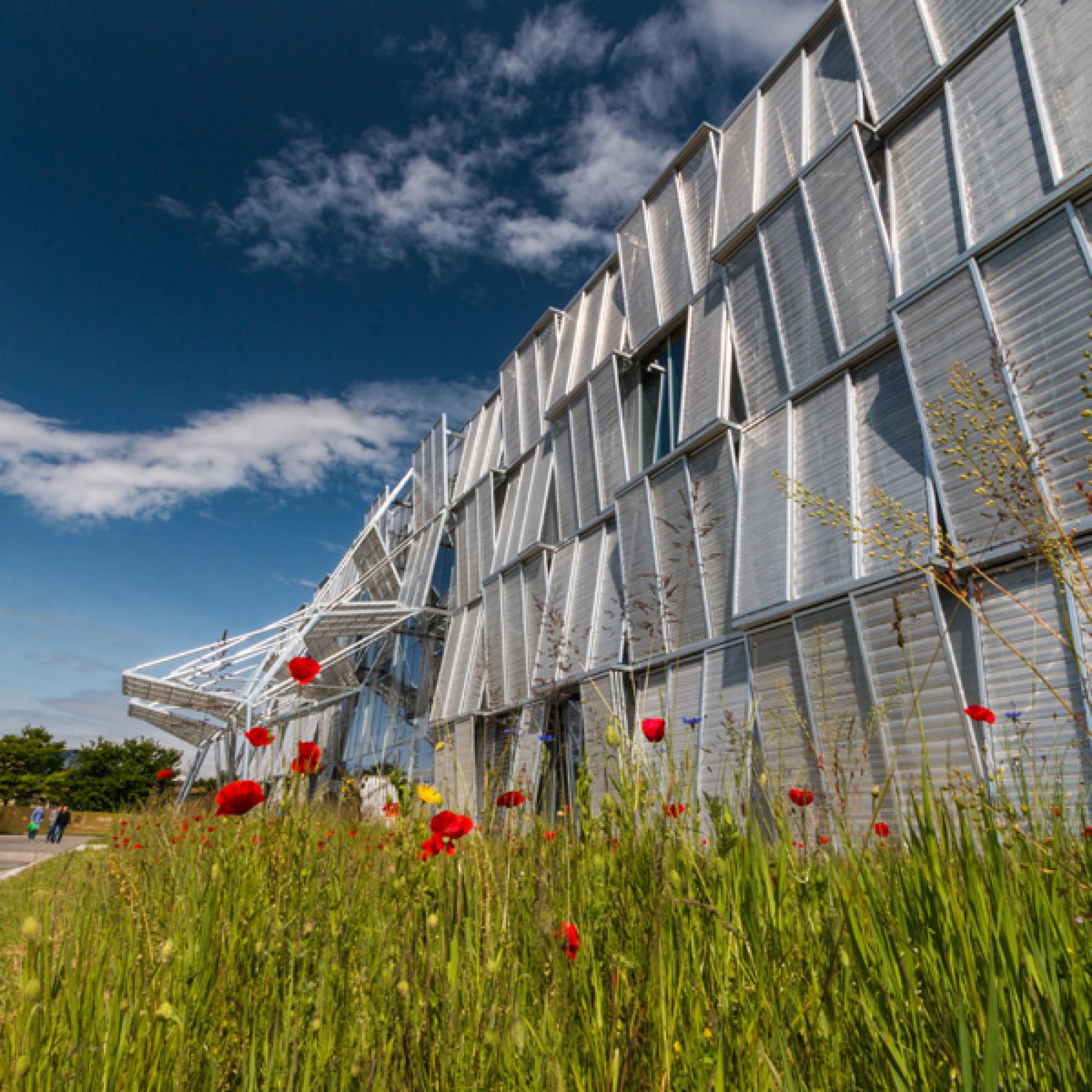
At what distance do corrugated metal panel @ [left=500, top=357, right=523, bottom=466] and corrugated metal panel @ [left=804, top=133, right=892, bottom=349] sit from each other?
380 inches

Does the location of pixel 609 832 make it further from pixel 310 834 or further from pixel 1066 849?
pixel 1066 849

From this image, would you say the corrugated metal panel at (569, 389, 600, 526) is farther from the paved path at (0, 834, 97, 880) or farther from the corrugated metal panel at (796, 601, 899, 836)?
the paved path at (0, 834, 97, 880)

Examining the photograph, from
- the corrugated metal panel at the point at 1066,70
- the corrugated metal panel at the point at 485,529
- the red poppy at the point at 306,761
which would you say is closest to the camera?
the red poppy at the point at 306,761

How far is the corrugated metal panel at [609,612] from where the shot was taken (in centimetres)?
1212

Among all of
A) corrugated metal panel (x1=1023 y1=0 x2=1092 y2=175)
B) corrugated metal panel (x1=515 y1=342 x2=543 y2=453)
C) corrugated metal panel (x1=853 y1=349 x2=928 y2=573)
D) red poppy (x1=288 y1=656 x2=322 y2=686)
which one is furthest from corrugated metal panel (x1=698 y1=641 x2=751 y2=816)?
corrugated metal panel (x1=515 y1=342 x2=543 y2=453)

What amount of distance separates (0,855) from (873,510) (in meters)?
20.3

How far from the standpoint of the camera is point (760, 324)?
418 inches

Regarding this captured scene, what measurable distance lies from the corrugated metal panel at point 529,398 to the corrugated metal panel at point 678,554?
19.7 ft

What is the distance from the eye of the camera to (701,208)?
12750mm

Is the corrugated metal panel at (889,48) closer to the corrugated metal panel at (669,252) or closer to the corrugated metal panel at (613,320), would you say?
the corrugated metal panel at (669,252)

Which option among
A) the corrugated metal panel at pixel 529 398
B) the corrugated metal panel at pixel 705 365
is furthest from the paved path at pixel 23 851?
the corrugated metal panel at pixel 529 398

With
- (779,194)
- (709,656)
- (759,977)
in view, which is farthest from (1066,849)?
(779,194)

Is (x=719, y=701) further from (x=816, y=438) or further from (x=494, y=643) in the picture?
(x=494, y=643)

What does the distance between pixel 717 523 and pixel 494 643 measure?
24.7 ft
